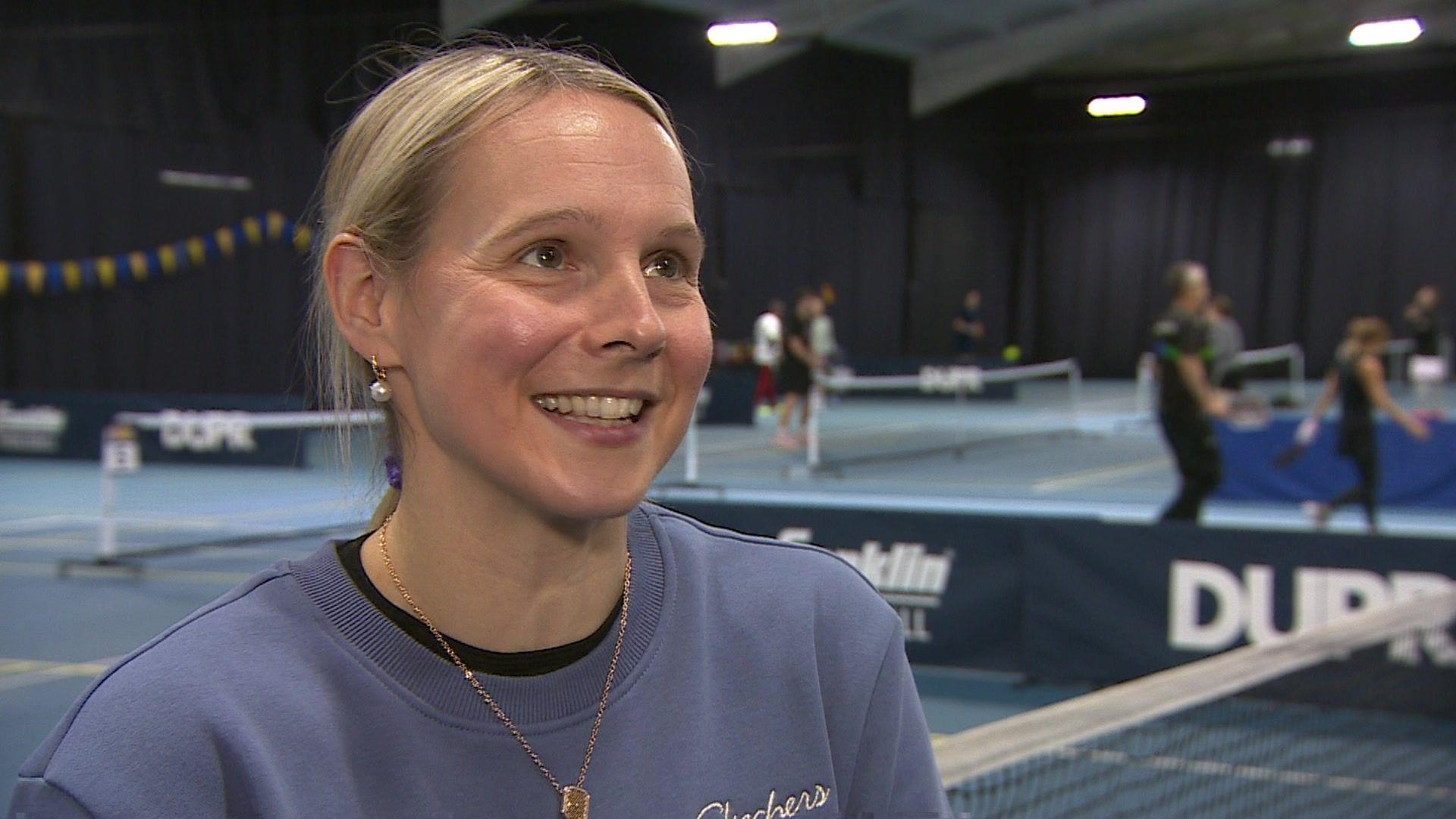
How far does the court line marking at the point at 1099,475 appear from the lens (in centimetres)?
1205

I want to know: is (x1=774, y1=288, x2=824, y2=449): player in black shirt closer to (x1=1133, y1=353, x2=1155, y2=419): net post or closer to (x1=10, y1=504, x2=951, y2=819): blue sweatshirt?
(x1=1133, y1=353, x2=1155, y2=419): net post

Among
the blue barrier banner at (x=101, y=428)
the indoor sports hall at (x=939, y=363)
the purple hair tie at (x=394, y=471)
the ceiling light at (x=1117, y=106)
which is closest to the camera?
the purple hair tie at (x=394, y=471)

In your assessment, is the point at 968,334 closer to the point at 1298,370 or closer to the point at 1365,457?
the point at 1298,370

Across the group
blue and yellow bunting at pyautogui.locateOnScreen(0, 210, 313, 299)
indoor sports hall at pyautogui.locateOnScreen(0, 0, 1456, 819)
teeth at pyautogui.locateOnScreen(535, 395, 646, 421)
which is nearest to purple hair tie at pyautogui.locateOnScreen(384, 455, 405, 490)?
indoor sports hall at pyautogui.locateOnScreen(0, 0, 1456, 819)

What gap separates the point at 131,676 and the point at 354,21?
1685 cm

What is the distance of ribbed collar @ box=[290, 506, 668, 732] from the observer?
1.06 metres

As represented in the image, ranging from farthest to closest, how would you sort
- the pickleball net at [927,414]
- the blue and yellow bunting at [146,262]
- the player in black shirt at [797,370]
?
the blue and yellow bunting at [146,262]
the player in black shirt at [797,370]
the pickleball net at [927,414]

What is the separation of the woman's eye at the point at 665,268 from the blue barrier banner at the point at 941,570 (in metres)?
4.78

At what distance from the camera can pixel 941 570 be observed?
19.5 ft

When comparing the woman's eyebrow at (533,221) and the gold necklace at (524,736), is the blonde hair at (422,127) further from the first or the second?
the gold necklace at (524,736)

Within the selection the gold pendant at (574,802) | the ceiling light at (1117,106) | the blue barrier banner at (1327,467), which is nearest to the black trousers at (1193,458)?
the blue barrier banner at (1327,467)

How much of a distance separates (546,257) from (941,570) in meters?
5.08

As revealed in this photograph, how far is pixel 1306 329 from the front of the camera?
28781 millimetres

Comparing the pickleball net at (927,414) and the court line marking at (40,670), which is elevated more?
the pickleball net at (927,414)
